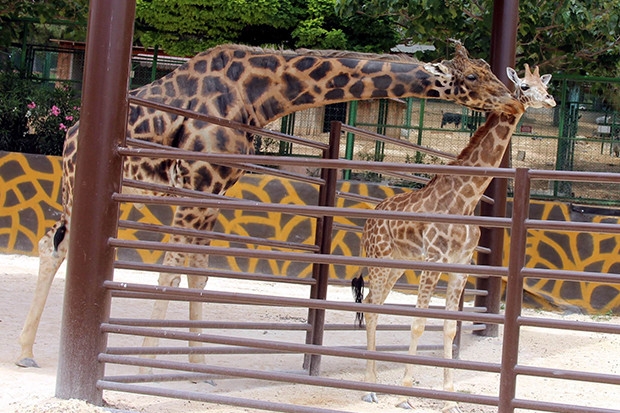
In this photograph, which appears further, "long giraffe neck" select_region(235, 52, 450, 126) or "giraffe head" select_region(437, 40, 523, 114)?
"long giraffe neck" select_region(235, 52, 450, 126)

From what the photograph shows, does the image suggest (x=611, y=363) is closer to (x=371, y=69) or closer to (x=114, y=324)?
(x=371, y=69)

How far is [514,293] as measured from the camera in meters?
3.41

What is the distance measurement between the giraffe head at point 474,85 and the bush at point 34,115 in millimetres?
8191

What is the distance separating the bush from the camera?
11953 mm

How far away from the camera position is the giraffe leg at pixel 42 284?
5.34 metres

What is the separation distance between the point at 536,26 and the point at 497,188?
4051mm

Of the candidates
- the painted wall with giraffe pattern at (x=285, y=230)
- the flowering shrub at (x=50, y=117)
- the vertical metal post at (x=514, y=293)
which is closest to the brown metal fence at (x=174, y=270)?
the vertical metal post at (x=514, y=293)

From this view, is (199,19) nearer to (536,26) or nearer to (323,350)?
(536,26)

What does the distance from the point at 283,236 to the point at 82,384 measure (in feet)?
21.7

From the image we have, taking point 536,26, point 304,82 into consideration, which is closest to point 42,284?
point 304,82

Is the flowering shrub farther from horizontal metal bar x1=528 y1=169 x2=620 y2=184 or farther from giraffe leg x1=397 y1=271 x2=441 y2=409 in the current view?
horizontal metal bar x1=528 y1=169 x2=620 y2=184

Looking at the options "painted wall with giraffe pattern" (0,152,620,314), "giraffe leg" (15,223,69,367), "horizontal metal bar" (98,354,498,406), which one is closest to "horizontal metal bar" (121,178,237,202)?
"horizontal metal bar" (98,354,498,406)

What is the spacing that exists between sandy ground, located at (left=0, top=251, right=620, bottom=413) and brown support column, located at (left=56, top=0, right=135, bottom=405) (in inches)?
8.4

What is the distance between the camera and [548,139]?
34.3 ft
